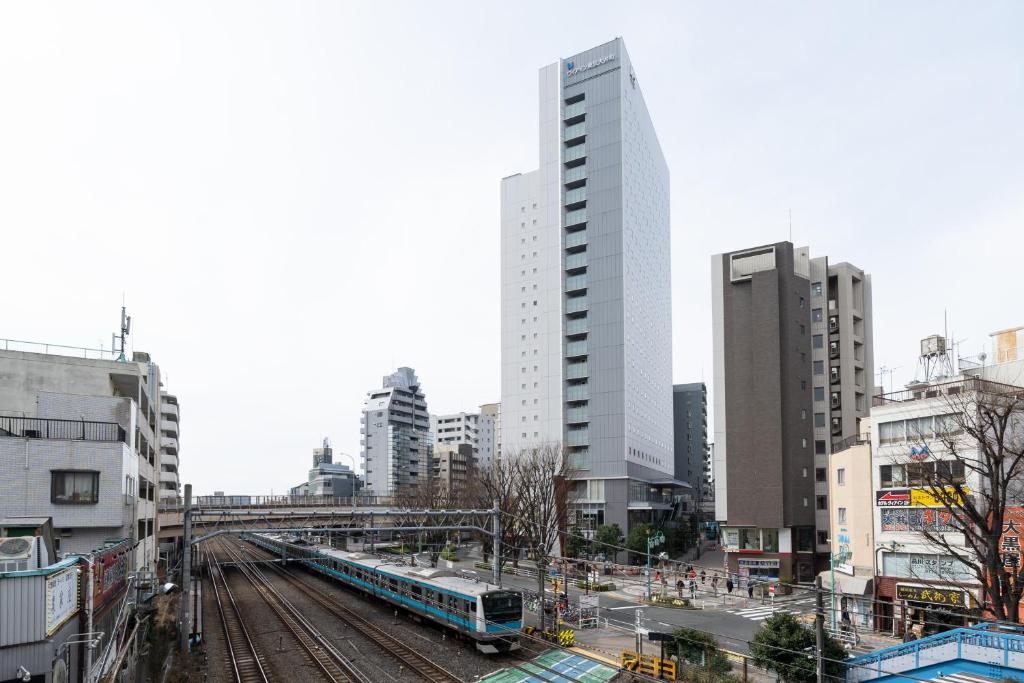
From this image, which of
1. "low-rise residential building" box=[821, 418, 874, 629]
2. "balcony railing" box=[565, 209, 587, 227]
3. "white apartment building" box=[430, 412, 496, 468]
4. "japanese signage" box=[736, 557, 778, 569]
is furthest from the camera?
"white apartment building" box=[430, 412, 496, 468]

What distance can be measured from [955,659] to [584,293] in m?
62.3

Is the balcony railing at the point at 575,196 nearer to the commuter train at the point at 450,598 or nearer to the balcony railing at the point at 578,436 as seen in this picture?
the balcony railing at the point at 578,436

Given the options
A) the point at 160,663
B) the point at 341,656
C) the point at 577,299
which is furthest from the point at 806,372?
the point at 160,663

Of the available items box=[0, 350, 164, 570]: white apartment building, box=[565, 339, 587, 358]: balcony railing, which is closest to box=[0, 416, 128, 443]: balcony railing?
box=[0, 350, 164, 570]: white apartment building

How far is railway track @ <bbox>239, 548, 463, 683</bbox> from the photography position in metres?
24.7

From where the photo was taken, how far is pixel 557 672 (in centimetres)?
2423

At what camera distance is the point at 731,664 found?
24.2 metres

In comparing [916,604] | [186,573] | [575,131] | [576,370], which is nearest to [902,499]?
[916,604]

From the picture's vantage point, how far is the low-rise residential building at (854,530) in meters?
35.8

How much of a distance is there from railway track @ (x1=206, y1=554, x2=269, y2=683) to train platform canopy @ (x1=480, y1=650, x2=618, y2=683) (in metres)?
8.45

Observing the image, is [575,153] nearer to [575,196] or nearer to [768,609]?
[575,196]

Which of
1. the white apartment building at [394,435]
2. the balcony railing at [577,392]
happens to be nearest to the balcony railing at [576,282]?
the balcony railing at [577,392]

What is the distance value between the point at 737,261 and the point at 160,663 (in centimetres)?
5124

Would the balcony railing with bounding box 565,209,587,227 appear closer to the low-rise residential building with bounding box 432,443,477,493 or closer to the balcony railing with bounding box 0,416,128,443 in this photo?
the balcony railing with bounding box 0,416,128,443
